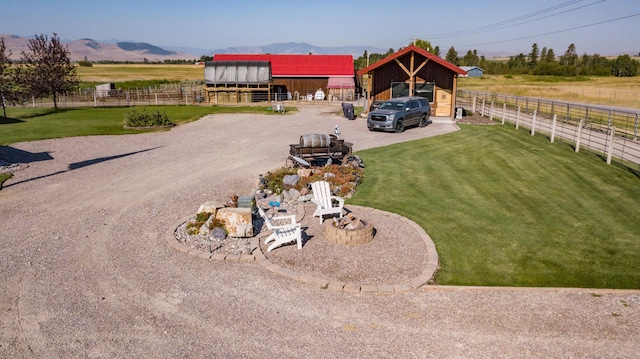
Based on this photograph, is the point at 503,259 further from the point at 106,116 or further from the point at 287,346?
the point at 106,116

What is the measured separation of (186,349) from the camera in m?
5.93

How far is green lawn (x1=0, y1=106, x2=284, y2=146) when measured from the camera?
934 inches

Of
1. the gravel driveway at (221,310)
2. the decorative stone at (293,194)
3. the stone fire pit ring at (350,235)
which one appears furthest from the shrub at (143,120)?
the stone fire pit ring at (350,235)

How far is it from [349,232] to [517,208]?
527cm

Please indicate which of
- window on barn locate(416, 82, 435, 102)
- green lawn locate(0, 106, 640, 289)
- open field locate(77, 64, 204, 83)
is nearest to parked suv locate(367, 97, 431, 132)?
green lawn locate(0, 106, 640, 289)

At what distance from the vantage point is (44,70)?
38.5 meters

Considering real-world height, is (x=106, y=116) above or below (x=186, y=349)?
above

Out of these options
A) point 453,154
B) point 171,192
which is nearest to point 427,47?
point 453,154

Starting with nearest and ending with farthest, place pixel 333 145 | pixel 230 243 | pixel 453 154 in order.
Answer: pixel 230 243, pixel 333 145, pixel 453 154

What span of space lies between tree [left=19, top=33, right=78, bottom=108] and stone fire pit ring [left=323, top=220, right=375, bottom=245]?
3930cm

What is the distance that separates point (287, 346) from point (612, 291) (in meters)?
5.73

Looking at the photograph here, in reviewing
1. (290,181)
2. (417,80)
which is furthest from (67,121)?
(417,80)

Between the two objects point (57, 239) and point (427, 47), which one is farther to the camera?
point (427, 47)

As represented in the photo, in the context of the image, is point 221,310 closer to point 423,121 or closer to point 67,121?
point 423,121
